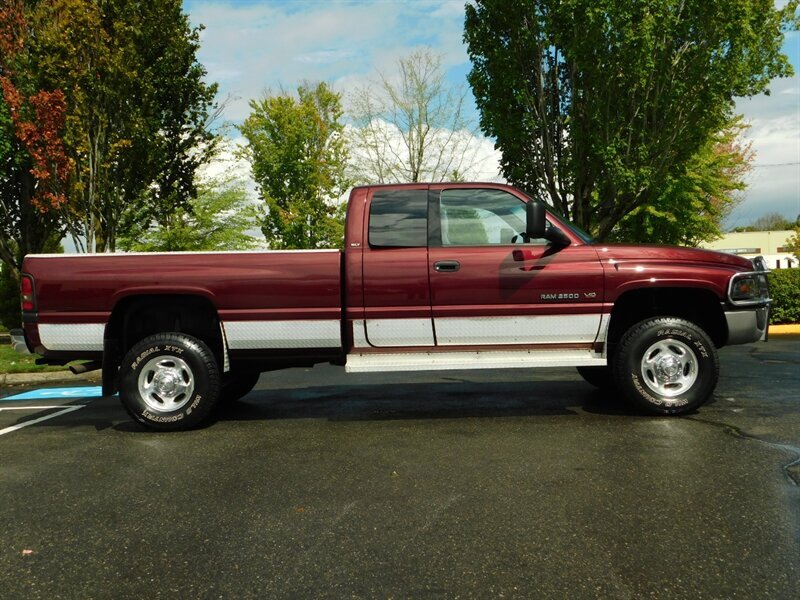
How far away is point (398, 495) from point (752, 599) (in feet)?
6.32

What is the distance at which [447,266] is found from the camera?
560 cm

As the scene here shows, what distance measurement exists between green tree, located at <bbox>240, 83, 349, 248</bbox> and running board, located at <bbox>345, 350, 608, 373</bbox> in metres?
19.2

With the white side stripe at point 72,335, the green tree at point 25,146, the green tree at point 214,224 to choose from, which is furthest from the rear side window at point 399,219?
the green tree at point 214,224

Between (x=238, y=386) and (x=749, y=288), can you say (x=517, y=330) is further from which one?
(x=238, y=386)

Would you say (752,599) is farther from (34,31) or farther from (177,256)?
(34,31)

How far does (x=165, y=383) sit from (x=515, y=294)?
10.6ft

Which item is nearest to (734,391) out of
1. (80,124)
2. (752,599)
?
(752,599)

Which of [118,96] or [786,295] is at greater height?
[118,96]

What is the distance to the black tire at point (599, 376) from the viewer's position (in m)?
6.95

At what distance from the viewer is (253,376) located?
7.19 meters

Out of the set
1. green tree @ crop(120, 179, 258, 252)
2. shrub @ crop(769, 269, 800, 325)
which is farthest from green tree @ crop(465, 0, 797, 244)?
green tree @ crop(120, 179, 258, 252)

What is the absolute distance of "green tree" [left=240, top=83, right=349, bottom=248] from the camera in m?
24.1

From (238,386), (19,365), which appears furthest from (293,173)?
(238,386)

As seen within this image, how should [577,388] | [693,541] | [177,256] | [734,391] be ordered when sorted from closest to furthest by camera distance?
[693,541] < [177,256] < [734,391] < [577,388]
